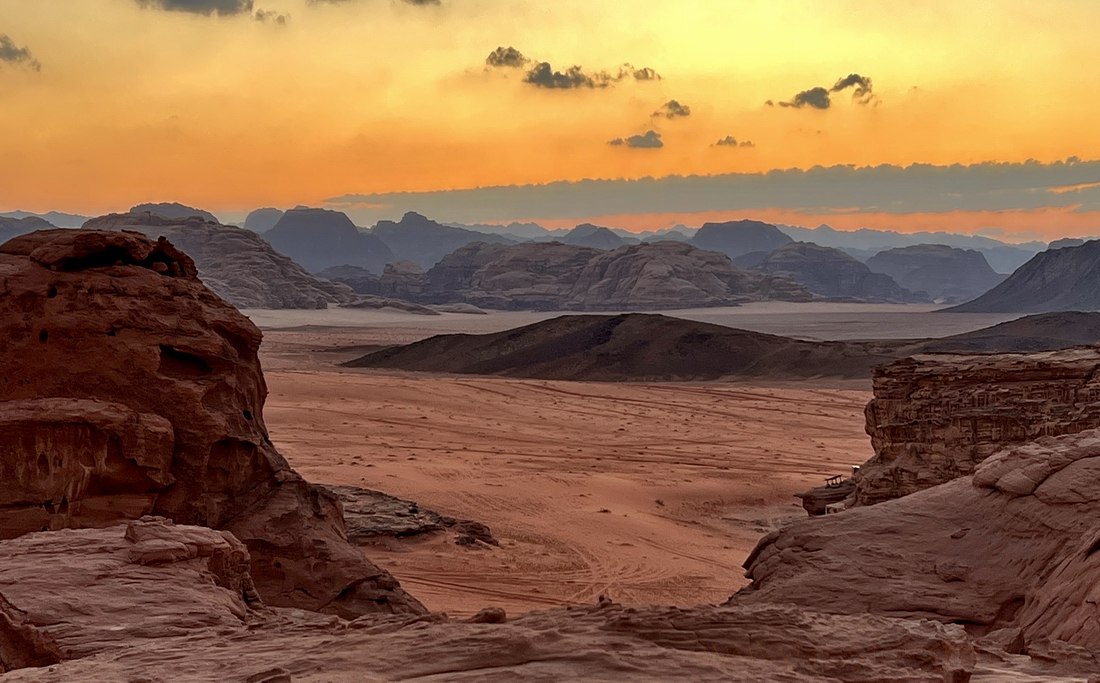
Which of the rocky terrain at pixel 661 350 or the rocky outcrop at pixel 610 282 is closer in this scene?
the rocky terrain at pixel 661 350

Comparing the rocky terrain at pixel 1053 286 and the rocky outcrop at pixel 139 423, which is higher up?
the rocky terrain at pixel 1053 286

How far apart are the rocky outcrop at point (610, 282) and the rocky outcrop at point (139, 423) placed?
119128mm

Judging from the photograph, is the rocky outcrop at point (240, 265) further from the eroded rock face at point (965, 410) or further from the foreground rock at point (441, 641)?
the foreground rock at point (441, 641)

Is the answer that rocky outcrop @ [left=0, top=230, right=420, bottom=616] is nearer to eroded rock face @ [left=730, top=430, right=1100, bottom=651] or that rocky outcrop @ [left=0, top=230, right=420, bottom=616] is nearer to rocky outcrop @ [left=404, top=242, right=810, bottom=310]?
eroded rock face @ [left=730, top=430, right=1100, bottom=651]

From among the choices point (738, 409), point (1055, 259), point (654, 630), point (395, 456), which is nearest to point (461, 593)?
point (654, 630)

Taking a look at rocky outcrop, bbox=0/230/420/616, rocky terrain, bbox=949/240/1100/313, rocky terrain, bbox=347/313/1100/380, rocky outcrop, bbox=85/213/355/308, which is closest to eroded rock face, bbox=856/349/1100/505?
rocky outcrop, bbox=0/230/420/616

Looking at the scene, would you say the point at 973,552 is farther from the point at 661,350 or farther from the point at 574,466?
the point at 661,350

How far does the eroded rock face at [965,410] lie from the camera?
1347 centimetres

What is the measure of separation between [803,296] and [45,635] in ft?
505

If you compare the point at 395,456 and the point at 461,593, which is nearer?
the point at 461,593

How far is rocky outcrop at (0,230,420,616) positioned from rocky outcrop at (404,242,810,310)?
11913cm

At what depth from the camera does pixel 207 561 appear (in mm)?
7980

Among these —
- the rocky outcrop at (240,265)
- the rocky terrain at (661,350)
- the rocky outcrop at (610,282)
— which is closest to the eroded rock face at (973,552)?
the rocky terrain at (661,350)

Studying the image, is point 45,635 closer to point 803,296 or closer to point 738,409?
point 738,409
